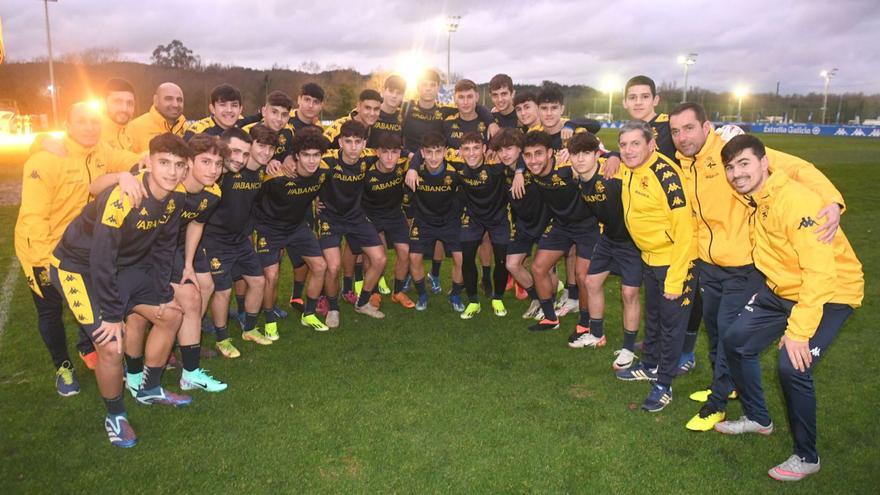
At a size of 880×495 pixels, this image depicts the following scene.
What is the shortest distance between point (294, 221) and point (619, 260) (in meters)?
3.44

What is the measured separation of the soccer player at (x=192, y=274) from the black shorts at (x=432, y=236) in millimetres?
2546

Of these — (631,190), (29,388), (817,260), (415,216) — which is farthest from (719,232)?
(29,388)

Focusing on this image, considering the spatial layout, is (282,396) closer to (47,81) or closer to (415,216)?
(415,216)

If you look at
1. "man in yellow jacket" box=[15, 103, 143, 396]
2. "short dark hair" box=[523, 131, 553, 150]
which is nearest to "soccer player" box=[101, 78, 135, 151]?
"man in yellow jacket" box=[15, 103, 143, 396]

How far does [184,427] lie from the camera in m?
4.46

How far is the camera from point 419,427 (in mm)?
4480

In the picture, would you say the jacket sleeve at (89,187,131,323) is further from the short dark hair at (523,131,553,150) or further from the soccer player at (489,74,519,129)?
the soccer player at (489,74,519,129)

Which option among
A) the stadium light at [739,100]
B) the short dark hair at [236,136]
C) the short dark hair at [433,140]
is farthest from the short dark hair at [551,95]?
the stadium light at [739,100]

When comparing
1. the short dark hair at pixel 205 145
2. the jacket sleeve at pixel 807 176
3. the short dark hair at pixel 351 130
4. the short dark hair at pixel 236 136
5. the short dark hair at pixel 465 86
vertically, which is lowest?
the jacket sleeve at pixel 807 176

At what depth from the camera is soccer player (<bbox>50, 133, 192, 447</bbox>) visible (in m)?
3.91

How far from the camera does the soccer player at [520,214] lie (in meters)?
6.30

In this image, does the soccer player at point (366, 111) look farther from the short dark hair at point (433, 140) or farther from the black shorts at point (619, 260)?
the black shorts at point (619, 260)

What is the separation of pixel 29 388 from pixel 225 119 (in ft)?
10.5

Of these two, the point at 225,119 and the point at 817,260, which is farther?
the point at 225,119
